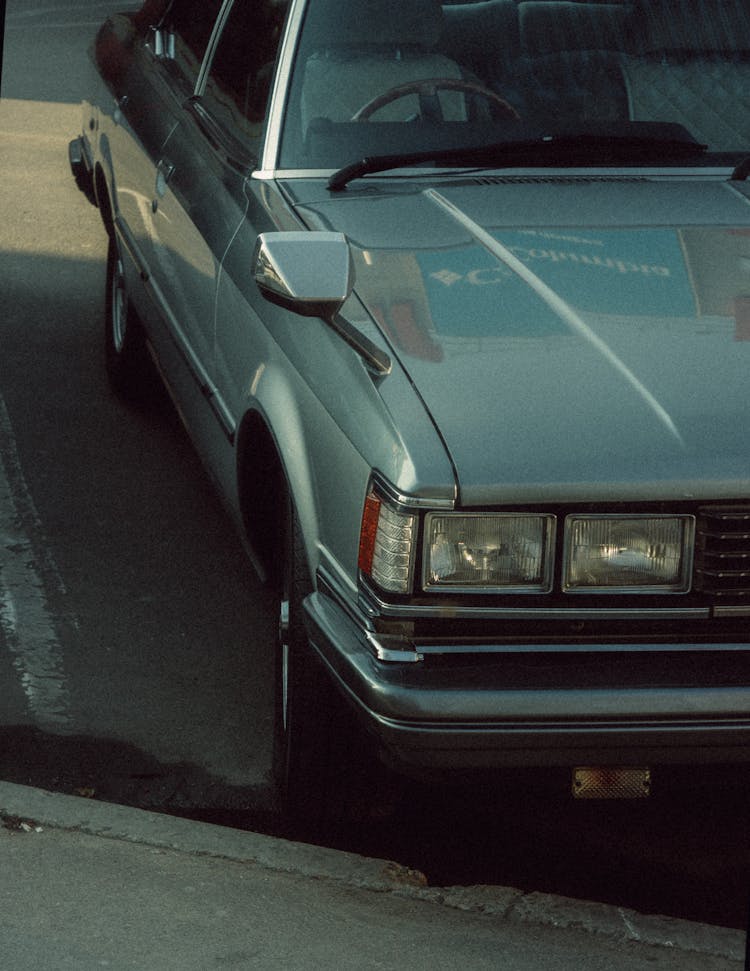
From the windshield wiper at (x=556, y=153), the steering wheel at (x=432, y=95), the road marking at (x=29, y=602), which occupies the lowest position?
the road marking at (x=29, y=602)

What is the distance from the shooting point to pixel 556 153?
4039 millimetres

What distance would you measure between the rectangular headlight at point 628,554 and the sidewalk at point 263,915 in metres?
0.71

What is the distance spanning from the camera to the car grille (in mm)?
2799

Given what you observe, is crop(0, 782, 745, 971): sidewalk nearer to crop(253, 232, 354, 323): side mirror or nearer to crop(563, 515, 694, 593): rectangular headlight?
crop(563, 515, 694, 593): rectangular headlight

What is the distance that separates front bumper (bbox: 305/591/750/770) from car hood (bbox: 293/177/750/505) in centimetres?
31

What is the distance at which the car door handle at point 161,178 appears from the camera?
4.76 metres

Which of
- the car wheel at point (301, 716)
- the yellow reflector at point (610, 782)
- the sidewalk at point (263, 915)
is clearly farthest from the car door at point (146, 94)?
the yellow reflector at point (610, 782)

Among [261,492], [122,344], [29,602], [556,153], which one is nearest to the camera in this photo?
[261,492]

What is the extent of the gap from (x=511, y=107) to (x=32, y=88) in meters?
9.21

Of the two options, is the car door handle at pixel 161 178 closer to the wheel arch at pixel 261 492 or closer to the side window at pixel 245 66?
the side window at pixel 245 66

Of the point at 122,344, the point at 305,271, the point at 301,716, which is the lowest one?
the point at 122,344

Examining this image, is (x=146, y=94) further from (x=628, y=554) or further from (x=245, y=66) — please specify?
(x=628, y=554)

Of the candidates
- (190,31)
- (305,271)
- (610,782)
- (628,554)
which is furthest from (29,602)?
(628,554)

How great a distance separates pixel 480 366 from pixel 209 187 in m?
1.56
